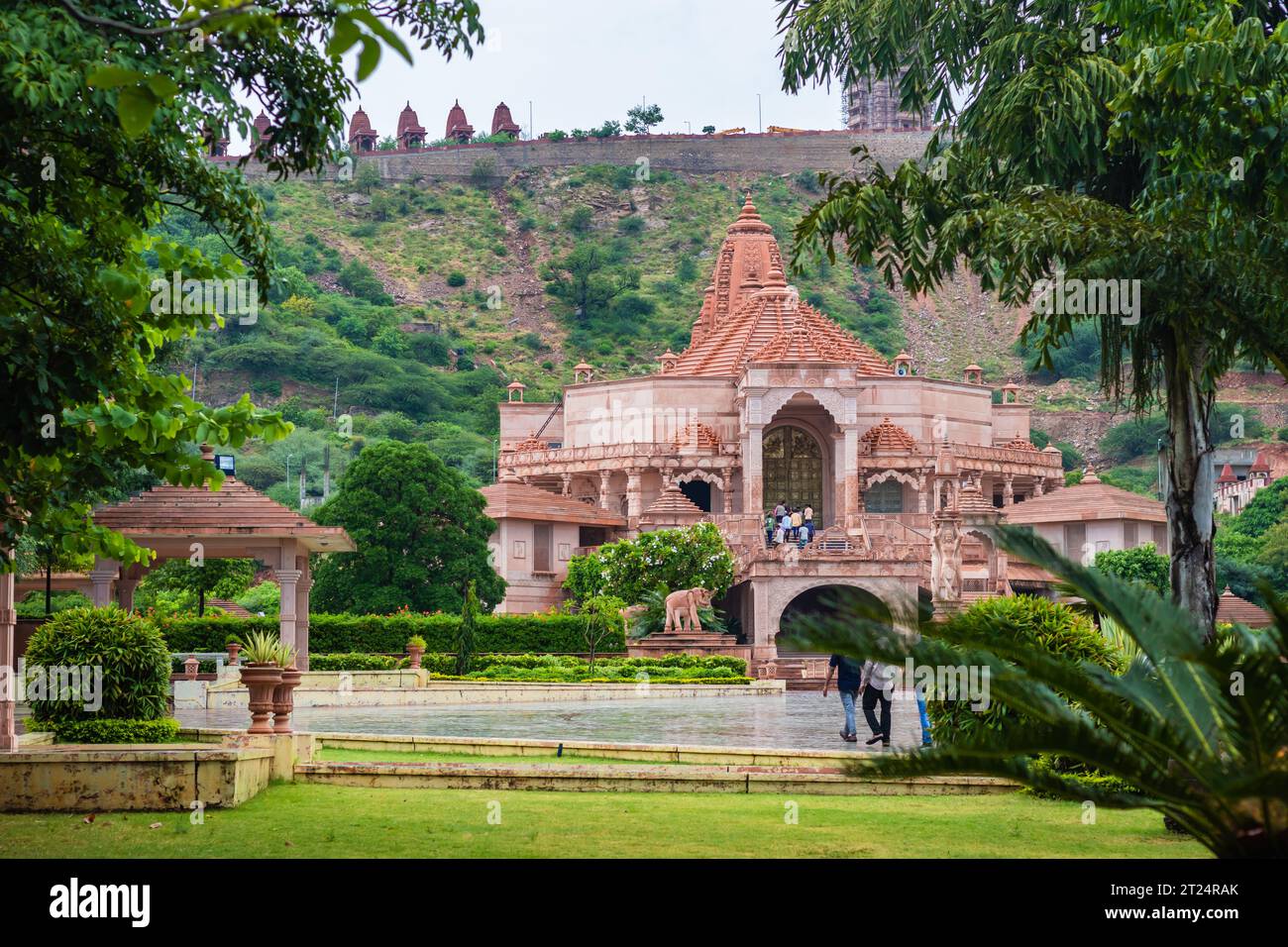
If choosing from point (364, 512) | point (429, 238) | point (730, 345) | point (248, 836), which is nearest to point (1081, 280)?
point (248, 836)

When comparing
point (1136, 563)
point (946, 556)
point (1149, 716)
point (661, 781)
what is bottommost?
point (661, 781)

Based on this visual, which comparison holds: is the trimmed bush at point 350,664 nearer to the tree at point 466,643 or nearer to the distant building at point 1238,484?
the tree at point 466,643

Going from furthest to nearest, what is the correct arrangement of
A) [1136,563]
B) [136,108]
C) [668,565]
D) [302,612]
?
1. [1136,563]
2. [668,565]
3. [302,612]
4. [136,108]

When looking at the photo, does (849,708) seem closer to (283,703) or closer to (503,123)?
(283,703)

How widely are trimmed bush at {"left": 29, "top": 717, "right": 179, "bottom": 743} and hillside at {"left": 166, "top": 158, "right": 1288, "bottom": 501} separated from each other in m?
83.7

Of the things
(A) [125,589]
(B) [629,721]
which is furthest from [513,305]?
(B) [629,721]

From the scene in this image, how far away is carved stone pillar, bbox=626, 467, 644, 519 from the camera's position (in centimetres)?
6056

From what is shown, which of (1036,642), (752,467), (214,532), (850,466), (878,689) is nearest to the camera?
(1036,642)

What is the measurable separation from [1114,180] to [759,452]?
4018 centimetres

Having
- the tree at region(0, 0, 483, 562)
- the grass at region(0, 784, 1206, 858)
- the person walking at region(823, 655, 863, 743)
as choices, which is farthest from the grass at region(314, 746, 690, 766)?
the tree at region(0, 0, 483, 562)

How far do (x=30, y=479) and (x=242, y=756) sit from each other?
8.59ft

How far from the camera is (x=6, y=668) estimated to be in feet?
57.4
